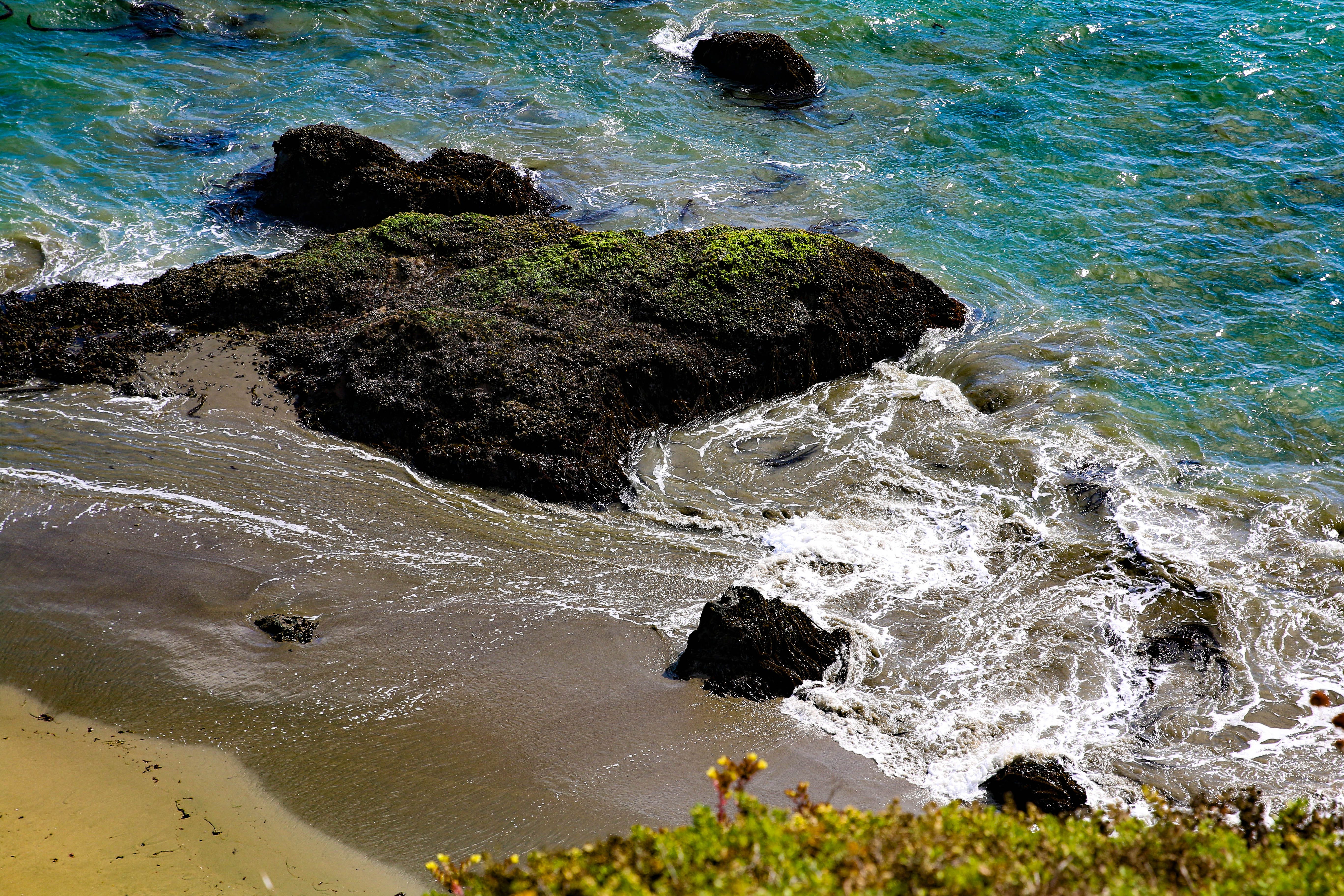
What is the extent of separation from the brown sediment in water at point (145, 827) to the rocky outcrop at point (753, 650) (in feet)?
8.46

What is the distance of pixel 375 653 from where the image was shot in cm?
678

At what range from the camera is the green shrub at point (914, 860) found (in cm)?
322

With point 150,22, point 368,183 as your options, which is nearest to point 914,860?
point 368,183

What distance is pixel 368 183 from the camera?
520 inches

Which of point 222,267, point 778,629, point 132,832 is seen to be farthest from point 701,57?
point 132,832

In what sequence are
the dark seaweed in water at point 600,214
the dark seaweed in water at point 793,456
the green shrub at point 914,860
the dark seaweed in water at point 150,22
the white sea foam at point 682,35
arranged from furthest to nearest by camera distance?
the white sea foam at point 682,35
the dark seaweed in water at point 150,22
the dark seaweed in water at point 600,214
the dark seaweed in water at point 793,456
the green shrub at point 914,860

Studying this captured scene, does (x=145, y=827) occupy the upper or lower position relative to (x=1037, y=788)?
lower

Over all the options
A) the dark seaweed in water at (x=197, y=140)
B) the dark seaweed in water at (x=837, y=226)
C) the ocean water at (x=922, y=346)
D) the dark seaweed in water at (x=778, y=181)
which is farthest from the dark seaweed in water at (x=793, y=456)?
the dark seaweed in water at (x=197, y=140)

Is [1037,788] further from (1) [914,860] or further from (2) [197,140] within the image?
(2) [197,140]

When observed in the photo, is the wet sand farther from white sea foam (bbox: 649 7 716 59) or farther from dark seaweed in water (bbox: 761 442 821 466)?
white sea foam (bbox: 649 7 716 59)

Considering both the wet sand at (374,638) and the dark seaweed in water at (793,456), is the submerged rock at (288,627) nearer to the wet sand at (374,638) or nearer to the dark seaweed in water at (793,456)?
the wet sand at (374,638)

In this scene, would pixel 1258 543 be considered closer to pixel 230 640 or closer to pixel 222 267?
pixel 230 640

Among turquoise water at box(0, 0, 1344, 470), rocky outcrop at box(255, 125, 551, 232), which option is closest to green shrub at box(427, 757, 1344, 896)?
turquoise water at box(0, 0, 1344, 470)

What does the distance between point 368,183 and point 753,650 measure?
996 cm
